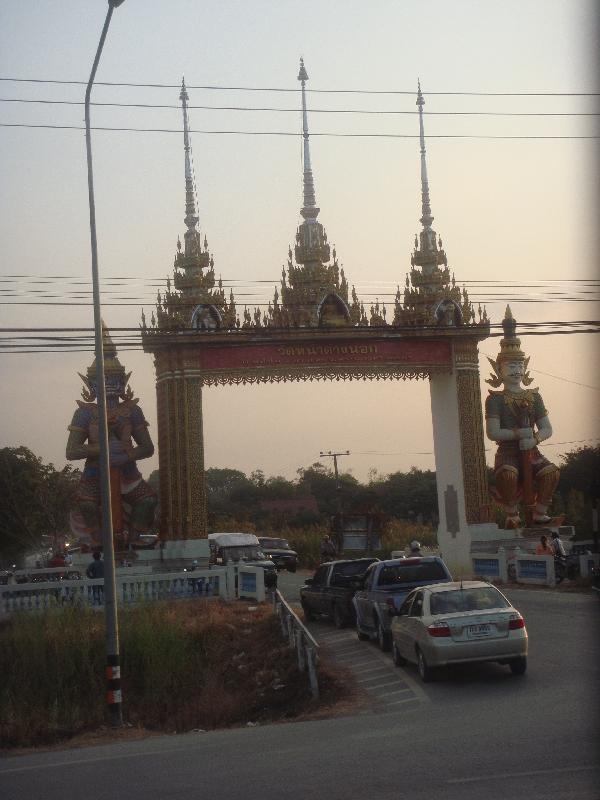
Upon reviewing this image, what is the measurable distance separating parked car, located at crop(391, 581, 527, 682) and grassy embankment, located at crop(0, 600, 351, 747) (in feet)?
4.99

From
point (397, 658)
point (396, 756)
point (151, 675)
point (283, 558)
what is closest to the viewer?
point (396, 756)

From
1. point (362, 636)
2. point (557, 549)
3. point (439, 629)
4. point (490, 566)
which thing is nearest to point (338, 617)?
point (362, 636)

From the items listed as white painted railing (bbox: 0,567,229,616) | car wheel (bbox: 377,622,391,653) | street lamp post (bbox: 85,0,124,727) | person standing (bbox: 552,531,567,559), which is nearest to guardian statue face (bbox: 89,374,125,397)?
white painted railing (bbox: 0,567,229,616)

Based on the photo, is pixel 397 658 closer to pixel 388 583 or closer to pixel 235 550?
pixel 388 583

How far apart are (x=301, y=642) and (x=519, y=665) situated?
13.4 ft

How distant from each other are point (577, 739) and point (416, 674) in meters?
6.16

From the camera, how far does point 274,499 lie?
112438 millimetres

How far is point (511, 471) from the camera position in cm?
3594

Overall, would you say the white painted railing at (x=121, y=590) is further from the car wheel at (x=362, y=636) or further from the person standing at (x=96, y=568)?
the car wheel at (x=362, y=636)

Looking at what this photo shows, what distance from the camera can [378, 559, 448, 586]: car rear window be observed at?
69.7 feet

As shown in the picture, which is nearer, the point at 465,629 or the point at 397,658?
the point at 465,629

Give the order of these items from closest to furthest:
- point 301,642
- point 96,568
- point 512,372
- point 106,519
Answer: point 106,519, point 301,642, point 96,568, point 512,372

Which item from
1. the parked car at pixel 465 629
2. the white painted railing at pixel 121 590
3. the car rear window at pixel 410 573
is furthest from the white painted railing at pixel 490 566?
the parked car at pixel 465 629

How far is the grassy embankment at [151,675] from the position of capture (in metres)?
18.8
